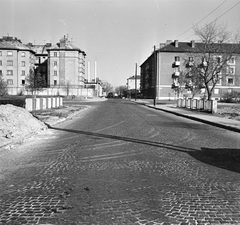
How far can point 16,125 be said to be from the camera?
1191 cm

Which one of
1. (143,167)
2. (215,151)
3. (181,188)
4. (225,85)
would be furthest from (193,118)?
(225,85)

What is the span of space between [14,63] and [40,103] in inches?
2728

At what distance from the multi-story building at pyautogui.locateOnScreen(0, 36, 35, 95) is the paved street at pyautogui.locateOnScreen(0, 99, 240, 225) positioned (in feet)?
279

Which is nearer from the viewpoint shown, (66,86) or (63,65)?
(66,86)

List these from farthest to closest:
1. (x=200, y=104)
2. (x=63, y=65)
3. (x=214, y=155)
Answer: (x=63, y=65)
(x=200, y=104)
(x=214, y=155)

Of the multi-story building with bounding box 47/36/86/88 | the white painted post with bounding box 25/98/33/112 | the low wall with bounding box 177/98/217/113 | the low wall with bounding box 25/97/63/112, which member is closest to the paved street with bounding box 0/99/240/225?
the white painted post with bounding box 25/98/33/112

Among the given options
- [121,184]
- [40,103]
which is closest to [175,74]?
[40,103]

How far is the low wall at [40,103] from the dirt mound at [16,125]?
9.13 m

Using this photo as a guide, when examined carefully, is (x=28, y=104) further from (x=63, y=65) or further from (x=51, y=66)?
(x=51, y=66)

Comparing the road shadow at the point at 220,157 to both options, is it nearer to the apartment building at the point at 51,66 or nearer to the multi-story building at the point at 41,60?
the apartment building at the point at 51,66

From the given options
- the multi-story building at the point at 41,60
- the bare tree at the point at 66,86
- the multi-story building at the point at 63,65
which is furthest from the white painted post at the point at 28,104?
the multi-story building at the point at 41,60

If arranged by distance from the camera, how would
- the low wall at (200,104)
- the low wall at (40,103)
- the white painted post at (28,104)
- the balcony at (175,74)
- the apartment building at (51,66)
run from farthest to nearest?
1. the apartment building at (51,66)
2. the balcony at (175,74)
3. the low wall at (200,104)
4. the low wall at (40,103)
5. the white painted post at (28,104)

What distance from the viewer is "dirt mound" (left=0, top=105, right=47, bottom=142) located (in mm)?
10797

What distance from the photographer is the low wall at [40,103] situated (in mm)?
22844
